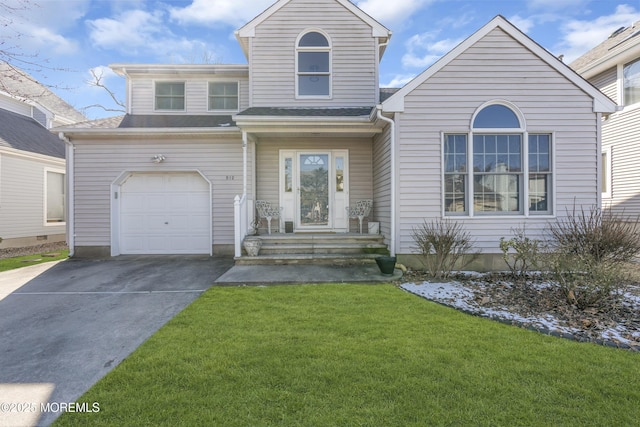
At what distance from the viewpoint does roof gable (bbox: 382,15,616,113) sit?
6.45 metres

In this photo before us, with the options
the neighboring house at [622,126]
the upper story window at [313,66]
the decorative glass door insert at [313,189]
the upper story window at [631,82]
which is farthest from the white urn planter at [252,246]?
the upper story window at [631,82]

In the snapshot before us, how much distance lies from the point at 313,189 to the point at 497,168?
4612mm

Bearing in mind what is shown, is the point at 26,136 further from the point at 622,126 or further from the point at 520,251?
the point at 622,126

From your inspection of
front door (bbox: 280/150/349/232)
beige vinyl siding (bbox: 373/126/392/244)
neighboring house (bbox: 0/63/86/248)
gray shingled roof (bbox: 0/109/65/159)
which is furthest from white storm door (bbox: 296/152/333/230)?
gray shingled roof (bbox: 0/109/65/159)

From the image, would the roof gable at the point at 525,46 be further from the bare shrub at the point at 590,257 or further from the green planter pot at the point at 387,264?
the green planter pot at the point at 387,264

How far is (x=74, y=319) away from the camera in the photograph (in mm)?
4172

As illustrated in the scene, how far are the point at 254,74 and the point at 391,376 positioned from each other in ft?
28.3

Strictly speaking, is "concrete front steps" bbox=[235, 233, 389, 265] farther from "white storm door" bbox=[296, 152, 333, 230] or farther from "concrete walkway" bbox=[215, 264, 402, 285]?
"white storm door" bbox=[296, 152, 333, 230]

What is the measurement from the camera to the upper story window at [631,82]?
9.20 metres

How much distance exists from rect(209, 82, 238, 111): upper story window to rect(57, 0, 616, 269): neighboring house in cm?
3

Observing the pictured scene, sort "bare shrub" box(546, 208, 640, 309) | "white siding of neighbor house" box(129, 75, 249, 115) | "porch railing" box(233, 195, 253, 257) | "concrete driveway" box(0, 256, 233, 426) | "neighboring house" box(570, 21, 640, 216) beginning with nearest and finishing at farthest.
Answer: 1. "concrete driveway" box(0, 256, 233, 426)
2. "bare shrub" box(546, 208, 640, 309)
3. "porch railing" box(233, 195, 253, 257)
4. "neighboring house" box(570, 21, 640, 216)
5. "white siding of neighbor house" box(129, 75, 249, 115)

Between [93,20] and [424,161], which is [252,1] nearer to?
[93,20]

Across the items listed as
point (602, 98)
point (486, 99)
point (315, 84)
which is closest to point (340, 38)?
point (315, 84)

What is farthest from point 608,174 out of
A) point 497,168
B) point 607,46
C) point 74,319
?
point 74,319
